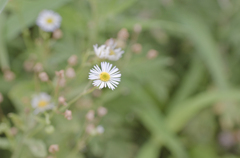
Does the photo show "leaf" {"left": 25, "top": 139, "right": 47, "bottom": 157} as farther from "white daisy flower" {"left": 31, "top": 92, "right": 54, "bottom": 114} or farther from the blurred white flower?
the blurred white flower

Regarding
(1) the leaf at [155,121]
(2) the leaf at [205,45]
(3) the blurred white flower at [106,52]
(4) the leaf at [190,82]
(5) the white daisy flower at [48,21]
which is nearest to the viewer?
(3) the blurred white flower at [106,52]

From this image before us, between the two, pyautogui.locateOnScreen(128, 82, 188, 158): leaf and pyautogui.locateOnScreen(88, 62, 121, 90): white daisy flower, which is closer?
pyautogui.locateOnScreen(88, 62, 121, 90): white daisy flower

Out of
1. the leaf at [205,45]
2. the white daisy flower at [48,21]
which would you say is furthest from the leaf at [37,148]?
the leaf at [205,45]

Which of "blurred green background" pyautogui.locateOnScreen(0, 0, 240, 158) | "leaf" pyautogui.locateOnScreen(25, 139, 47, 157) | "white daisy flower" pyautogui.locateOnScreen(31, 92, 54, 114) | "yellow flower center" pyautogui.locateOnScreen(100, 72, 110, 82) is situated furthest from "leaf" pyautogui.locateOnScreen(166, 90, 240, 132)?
"yellow flower center" pyautogui.locateOnScreen(100, 72, 110, 82)

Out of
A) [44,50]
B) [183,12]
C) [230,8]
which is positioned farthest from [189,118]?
[44,50]

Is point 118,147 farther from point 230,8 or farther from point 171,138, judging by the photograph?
point 230,8

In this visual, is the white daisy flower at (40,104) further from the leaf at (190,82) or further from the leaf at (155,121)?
the leaf at (190,82)
